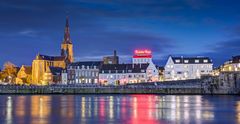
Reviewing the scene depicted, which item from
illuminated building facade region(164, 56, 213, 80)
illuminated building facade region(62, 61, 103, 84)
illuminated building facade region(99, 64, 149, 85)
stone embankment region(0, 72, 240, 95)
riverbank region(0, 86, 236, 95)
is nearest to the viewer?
stone embankment region(0, 72, 240, 95)

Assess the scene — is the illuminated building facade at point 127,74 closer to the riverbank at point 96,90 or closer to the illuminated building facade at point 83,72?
the illuminated building facade at point 83,72

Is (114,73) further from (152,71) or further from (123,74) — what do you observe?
(152,71)

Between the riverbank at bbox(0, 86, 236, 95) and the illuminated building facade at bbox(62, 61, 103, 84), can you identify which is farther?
the illuminated building facade at bbox(62, 61, 103, 84)

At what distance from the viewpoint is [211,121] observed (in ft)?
175

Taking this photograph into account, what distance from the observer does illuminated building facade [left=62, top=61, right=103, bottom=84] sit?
7347 inches

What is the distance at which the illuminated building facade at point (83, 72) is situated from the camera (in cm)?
18662

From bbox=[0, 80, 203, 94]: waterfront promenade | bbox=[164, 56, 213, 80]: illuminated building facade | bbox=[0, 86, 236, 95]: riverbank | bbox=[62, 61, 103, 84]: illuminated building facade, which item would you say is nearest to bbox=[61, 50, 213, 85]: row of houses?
bbox=[164, 56, 213, 80]: illuminated building facade

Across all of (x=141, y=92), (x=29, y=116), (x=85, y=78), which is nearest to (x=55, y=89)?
(x=141, y=92)

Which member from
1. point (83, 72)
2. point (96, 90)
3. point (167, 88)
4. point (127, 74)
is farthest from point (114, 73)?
point (167, 88)

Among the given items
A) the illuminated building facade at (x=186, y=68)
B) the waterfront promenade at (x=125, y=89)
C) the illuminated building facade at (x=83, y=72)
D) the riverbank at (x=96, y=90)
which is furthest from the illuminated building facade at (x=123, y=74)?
the riverbank at (x=96, y=90)

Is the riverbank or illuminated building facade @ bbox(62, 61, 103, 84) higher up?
illuminated building facade @ bbox(62, 61, 103, 84)

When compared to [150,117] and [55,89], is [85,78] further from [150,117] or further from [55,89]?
[150,117]

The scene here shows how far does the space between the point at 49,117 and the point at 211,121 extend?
18956 millimetres

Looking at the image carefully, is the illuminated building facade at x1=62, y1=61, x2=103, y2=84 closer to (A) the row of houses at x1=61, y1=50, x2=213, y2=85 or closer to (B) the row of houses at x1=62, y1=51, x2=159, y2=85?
(B) the row of houses at x1=62, y1=51, x2=159, y2=85
